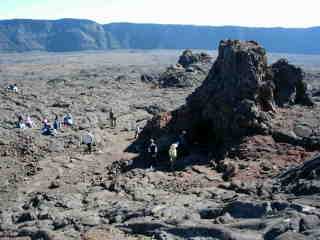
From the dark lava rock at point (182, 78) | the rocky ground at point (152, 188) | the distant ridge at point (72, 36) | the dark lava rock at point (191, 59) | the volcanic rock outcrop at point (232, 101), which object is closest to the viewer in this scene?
the rocky ground at point (152, 188)

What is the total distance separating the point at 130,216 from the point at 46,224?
269cm

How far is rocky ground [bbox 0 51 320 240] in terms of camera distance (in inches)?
578

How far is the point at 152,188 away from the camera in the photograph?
2077 cm

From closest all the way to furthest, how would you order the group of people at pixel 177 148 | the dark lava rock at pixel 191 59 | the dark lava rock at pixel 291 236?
1. the dark lava rock at pixel 291 236
2. the group of people at pixel 177 148
3. the dark lava rock at pixel 191 59

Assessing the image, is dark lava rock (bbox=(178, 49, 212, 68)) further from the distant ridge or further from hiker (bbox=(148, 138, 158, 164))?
the distant ridge

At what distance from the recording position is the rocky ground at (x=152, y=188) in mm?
14680

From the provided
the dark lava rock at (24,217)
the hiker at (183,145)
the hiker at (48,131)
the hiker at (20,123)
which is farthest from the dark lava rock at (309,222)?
the hiker at (20,123)

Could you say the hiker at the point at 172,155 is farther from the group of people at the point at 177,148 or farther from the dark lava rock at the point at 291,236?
the dark lava rock at the point at 291,236

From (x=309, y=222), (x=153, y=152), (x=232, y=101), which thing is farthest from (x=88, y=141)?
(x=309, y=222)

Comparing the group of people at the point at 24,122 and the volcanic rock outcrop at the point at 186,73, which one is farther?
the volcanic rock outcrop at the point at 186,73

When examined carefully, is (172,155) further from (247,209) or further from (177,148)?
(247,209)

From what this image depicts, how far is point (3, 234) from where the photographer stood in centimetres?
1647

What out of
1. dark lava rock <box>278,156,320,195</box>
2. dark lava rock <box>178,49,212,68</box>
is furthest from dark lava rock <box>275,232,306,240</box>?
dark lava rock <box>178,49,212,68</box>

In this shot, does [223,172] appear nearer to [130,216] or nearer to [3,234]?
[130,216]
